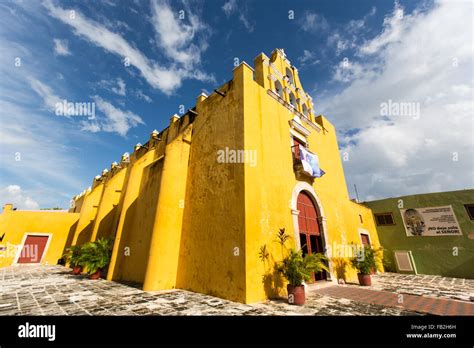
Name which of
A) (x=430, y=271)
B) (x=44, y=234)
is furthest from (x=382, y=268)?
(x=44, y=234)

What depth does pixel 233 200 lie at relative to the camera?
616 cm

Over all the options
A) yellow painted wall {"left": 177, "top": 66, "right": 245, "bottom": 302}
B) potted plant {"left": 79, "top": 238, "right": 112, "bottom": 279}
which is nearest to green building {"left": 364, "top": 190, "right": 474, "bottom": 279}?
yellow painted wall {"left": 177, "top": 66, "right": 245, "bottom": 302}

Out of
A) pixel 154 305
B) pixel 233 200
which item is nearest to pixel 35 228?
pixel 154 305

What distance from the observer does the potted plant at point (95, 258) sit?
891 centimetres

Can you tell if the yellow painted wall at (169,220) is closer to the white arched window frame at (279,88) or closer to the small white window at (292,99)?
the white arched window frame at (279,88)

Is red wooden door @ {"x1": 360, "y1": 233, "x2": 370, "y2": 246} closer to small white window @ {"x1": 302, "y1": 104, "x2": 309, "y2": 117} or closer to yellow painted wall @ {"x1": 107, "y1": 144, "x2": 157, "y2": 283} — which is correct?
small white window @ {"x1": 302, "y1": 104, "x2": 309, "y2": 117}

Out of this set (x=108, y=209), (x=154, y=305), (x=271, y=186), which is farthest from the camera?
(x=108, y=209)

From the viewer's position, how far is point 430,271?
1309 cm

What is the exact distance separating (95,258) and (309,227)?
951cm

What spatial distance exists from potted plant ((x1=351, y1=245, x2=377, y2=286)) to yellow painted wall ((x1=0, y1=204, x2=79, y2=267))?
70.9 ft

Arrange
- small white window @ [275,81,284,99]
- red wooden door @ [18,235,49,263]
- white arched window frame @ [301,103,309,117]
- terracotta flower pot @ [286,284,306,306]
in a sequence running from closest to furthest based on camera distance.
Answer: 1. terracotta flower pot @ [286,284,306,306]
2. small white window @ [275,81,284,99]
3. white arched window frame @ [301,103,309,117]
4. red wooden door @ [18,235,49,263]

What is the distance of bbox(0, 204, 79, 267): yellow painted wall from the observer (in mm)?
14938

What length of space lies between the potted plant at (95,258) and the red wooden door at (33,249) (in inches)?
452

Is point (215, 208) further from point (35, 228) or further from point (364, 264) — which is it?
point (35, 228)
